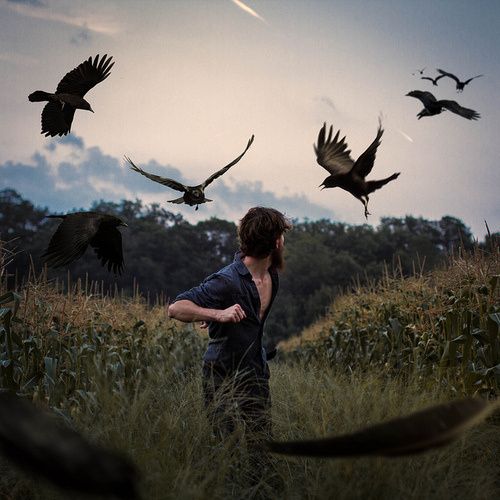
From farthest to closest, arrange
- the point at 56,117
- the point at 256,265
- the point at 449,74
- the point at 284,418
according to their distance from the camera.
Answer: the point at 449,74, the point at 56,117, the point at 284,418, the point at 256,265

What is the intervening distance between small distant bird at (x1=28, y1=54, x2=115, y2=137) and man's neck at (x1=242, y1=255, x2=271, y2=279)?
8.86 feet

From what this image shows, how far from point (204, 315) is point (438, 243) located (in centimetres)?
7147

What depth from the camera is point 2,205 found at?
5384cm

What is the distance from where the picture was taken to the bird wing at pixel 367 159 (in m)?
4.12

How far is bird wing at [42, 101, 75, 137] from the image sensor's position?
5688 millimetres

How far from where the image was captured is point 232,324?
376 centimetres

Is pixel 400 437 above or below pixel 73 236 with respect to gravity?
below

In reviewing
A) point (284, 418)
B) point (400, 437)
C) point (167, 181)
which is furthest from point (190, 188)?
point (400, 437)

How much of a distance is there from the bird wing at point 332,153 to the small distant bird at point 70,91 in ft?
7.74

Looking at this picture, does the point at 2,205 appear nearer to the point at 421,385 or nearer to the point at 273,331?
the point at 273,331

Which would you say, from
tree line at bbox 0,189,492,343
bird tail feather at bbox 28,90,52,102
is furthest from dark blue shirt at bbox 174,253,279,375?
tree line at bbox 0,189,492,343

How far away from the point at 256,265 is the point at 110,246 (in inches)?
78.9

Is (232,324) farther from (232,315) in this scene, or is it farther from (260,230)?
(260,230)

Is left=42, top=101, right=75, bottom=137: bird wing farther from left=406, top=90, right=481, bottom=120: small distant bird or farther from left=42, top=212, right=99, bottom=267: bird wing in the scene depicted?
left=406, top=90, right=481, bottom=120: small distant bird
